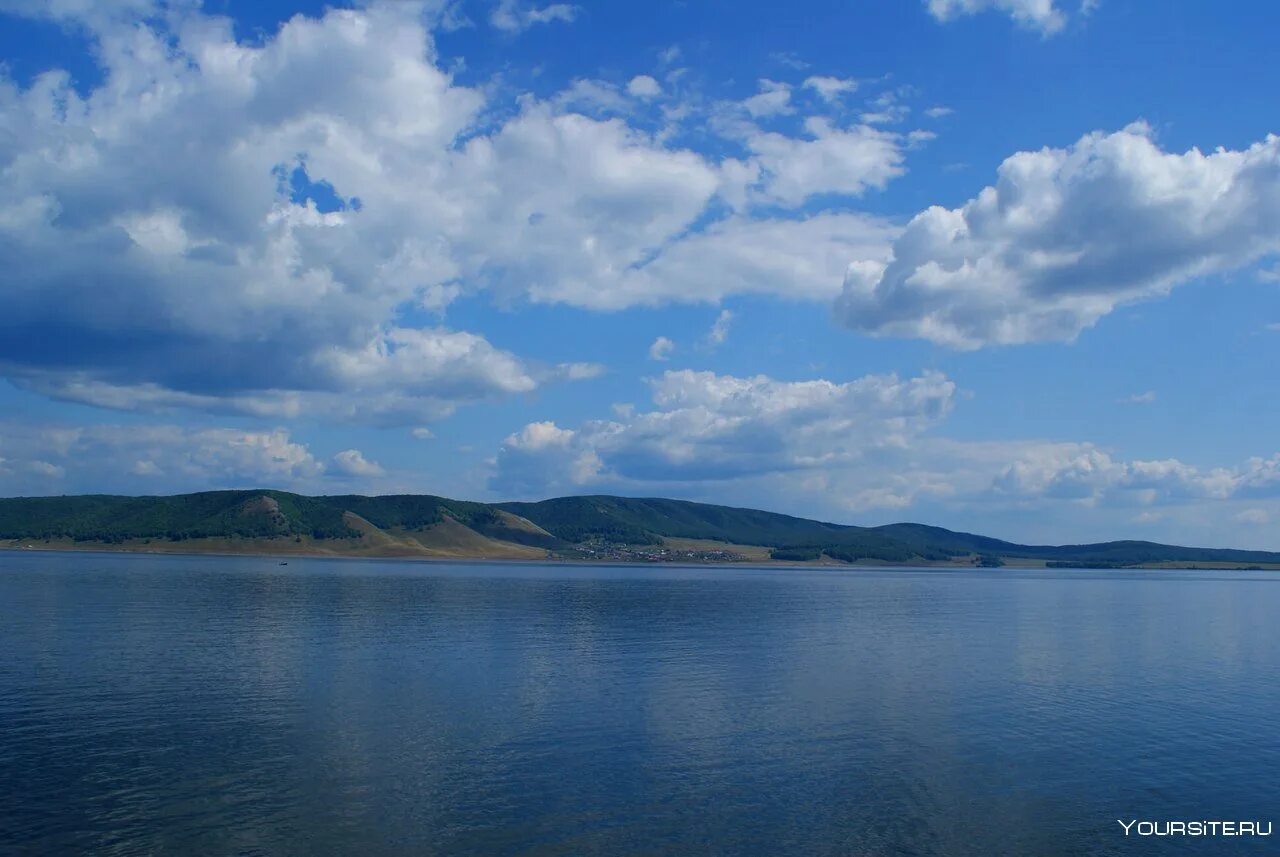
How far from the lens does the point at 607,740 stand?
133 feet

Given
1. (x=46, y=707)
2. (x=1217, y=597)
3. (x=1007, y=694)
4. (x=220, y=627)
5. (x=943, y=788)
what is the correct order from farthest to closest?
1. (x=1217, y=597)
2. (x=220, y=627)
3. (x=1007, y=694)
4. (x=46, y=707)
5. (x=943, y=788)

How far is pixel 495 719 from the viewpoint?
44.1 metres

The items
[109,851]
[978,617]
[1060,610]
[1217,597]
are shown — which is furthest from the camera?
[1217,597]

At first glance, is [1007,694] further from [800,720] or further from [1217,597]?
[1217,597]

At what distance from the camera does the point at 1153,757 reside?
40.0m

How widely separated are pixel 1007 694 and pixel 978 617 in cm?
6753

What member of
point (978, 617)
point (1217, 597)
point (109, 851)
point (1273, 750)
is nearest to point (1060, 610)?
point (978, 617)

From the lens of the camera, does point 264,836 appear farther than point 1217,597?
No

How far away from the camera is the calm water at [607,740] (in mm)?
29141

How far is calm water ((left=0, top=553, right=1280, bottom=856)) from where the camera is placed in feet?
95.6

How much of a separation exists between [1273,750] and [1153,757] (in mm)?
7028

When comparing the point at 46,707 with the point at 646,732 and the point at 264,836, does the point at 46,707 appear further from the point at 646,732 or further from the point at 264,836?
the point at 646,732

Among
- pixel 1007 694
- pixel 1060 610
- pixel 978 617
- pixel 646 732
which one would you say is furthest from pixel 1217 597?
pixel 646 732

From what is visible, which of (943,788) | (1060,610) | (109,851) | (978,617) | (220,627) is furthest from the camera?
(1060,610)
